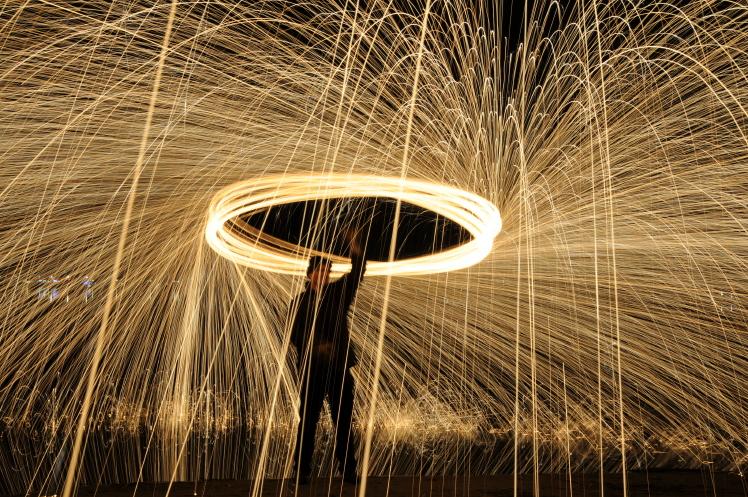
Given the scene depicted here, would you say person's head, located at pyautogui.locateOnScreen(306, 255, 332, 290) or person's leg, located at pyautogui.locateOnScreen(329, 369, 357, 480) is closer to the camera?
person's leg, located at pyautogui.locateOnScreen(329, 369, 357, 480)

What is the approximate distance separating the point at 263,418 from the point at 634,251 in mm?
6861

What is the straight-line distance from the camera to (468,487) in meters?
6.24

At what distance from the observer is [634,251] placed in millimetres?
11977

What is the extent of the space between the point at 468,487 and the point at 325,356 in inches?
57.5

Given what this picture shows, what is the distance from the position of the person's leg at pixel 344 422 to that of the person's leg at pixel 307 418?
0.12 m

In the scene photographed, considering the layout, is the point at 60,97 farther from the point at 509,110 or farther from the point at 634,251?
the point at 634,251

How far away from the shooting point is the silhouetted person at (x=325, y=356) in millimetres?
6191

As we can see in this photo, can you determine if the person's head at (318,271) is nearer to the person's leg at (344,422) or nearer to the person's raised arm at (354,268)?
the person's raised arm at (354,268)

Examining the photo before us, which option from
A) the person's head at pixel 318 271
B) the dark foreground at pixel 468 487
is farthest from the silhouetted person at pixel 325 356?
the dark foreground at pixel 468 487

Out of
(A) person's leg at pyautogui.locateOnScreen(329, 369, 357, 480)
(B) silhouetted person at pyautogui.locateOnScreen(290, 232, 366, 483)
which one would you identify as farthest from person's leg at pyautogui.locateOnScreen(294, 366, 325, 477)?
(A) person's leg at pyautogui.locateOnScreen(329, 369, 357, 480)

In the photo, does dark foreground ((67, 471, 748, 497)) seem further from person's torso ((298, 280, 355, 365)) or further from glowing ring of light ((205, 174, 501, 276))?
glowing ring of light ((205, 174, 501, 276))

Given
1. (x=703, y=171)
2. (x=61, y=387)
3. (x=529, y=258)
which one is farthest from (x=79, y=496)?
(x=61, y=387)

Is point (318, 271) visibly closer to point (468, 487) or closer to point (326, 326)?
point (326, 326)

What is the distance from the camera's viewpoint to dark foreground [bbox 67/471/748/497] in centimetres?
575
